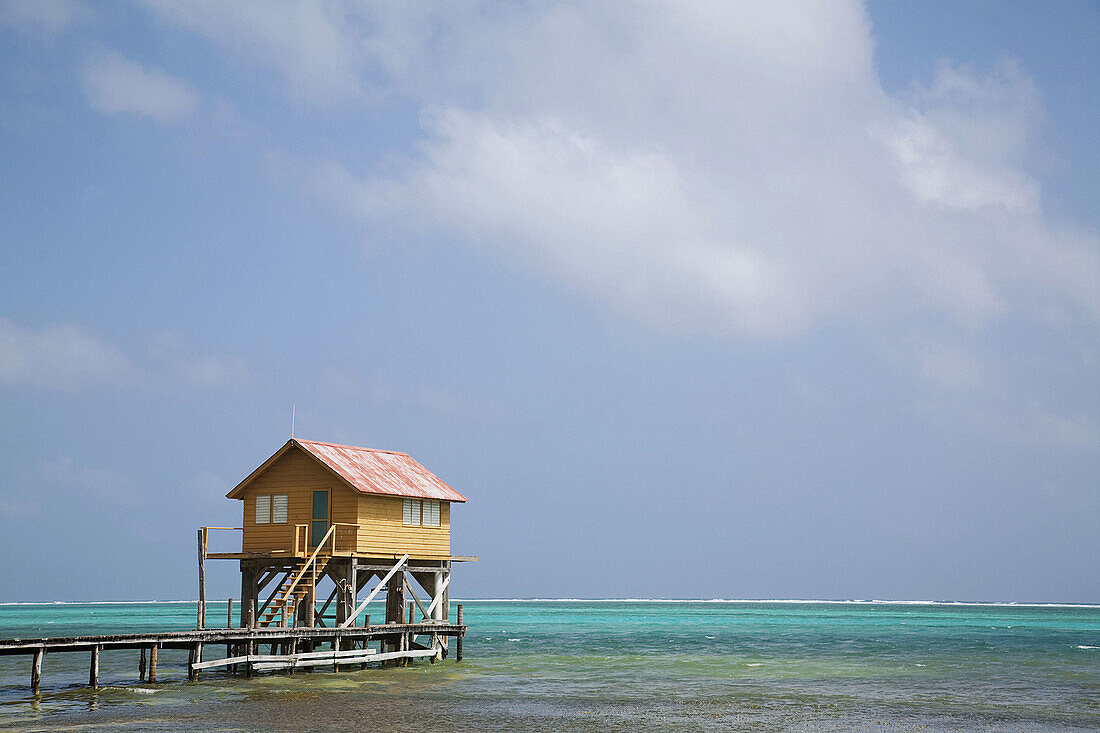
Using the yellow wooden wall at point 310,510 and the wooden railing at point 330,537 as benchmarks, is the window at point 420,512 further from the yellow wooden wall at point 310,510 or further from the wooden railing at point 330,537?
the wooden railing at point 330,537

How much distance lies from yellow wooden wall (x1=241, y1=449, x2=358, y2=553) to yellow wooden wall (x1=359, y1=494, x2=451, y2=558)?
770 millimetres

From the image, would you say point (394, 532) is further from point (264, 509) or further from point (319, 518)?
point (264, 509)

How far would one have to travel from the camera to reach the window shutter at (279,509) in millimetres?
40719

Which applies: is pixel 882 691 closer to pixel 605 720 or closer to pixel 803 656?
pixel 605 720

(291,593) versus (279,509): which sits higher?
(279,509)

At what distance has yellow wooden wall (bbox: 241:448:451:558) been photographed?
3969 cm

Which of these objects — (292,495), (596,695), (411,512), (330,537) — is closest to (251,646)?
(330,537)

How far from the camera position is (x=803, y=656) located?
183 ft

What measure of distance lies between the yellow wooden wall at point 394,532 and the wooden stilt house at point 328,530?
0.04 m

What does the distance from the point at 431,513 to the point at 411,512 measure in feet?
4.24

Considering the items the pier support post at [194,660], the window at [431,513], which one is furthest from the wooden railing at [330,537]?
the pier support post at [194,660]

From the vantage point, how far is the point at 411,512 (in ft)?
140

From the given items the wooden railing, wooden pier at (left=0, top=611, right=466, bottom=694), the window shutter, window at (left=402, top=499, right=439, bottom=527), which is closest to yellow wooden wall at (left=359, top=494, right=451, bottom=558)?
window at (left=402, top=499, right=439, bottom=527)

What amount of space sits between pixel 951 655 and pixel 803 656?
8536 mm
